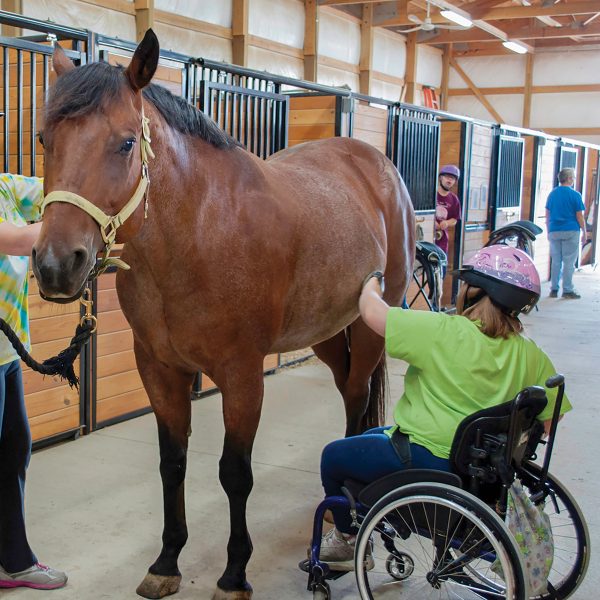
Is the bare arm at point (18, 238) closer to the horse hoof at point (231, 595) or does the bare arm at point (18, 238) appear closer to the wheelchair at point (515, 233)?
the horse hoof at point (231, 595)

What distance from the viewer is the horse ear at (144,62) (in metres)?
1.55

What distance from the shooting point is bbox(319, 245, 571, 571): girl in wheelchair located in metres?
1.76

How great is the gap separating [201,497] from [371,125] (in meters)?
3.49

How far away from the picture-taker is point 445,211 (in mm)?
6574

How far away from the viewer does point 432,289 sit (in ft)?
18.4

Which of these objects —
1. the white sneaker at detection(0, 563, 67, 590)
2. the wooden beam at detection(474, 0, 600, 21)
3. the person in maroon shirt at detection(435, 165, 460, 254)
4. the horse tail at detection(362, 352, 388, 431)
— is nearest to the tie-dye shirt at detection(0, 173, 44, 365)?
the white sneaker at detection(0, 563, 67, 590)

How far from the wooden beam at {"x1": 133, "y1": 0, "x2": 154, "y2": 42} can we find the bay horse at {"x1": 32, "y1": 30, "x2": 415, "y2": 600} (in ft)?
16.0

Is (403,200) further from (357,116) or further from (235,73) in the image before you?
(357,116)

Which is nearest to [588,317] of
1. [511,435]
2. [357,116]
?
[357,116]

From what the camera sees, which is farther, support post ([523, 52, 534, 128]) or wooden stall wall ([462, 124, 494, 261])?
support post ([523, 52, 534, 128])

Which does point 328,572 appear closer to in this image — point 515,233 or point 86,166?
point 86,166

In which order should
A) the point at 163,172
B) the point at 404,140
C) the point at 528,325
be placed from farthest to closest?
the point at 528,325 < the point at 404,140 < the point at 163,172

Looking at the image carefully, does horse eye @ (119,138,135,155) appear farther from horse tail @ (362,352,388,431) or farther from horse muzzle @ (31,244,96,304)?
horse tail @ (362,352,388,431)

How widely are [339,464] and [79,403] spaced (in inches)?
74.8
